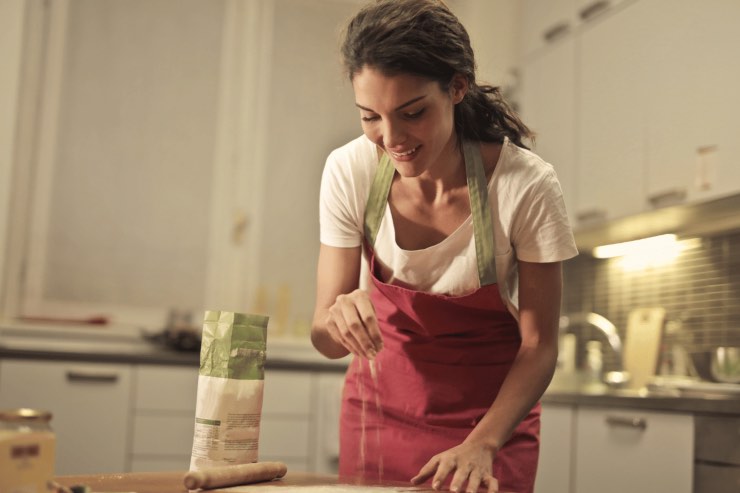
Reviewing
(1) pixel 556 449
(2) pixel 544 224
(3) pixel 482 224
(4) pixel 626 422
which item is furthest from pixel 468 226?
(1) pixel 556 449

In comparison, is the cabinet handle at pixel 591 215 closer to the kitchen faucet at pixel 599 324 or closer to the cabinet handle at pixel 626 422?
the kitchen faucet at pixel 599 324

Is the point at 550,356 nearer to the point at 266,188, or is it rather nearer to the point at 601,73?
the point at 601,73

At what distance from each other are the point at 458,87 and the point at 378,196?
9.9 inches

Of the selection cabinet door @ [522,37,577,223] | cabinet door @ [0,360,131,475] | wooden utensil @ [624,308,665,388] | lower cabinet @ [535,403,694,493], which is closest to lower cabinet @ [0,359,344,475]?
cabinet door @ [0,360,131,475]

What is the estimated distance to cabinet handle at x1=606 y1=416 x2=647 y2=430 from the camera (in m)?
2.35

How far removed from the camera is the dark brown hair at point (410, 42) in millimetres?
1282

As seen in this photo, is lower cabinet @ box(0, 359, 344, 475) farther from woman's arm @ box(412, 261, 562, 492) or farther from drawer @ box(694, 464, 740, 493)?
woman's arm @ box(412, 261, 562, 492)

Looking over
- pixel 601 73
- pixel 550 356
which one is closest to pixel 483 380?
pixel 550 356

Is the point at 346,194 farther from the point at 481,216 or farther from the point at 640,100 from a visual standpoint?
the point at 640,100

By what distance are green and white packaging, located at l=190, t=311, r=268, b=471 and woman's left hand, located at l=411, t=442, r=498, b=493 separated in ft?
0.76

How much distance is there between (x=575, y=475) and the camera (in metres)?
2.66

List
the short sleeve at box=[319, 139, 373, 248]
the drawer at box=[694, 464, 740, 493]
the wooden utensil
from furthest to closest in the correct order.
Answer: the wooden utensil < the drawer at box=[694, 464, 740, 493] < the short sleeve at box=[319, 139, 373, 248]

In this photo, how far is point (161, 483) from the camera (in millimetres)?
1120

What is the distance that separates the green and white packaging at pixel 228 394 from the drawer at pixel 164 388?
1.93 meters
